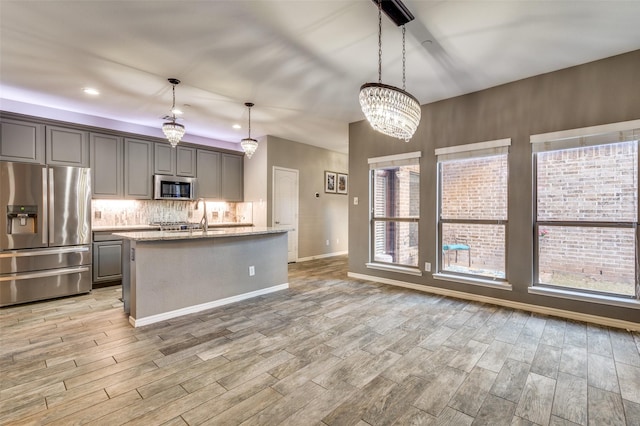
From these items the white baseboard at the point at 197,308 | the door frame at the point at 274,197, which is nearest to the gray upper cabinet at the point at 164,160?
the door frame at the point at 274,197

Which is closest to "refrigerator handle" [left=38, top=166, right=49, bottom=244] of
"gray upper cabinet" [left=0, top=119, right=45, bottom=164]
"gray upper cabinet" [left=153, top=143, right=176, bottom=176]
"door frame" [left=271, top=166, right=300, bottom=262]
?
"gray upper cabinet" [left=0, top=119, right=45, bottom=164]

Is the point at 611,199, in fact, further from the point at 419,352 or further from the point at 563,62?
the point at 419,352

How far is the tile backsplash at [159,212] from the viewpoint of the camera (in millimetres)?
5219

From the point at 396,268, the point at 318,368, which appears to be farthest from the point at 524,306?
the point at 318,368

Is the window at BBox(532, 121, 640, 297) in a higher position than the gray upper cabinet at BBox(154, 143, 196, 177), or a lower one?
lower

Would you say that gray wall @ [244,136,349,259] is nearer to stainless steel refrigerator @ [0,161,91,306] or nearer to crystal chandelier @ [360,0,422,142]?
stainless steel refrigerator @ [0,161,91,306]

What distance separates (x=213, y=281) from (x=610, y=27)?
4.72 meters

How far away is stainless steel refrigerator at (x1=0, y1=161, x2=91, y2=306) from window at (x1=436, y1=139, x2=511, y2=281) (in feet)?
17.2

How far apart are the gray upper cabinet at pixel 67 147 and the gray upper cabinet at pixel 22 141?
0.28 feet

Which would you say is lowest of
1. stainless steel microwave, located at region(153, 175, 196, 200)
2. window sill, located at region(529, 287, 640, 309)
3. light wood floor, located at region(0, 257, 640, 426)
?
light wood floor, located at region(0, 257, 640, 426)

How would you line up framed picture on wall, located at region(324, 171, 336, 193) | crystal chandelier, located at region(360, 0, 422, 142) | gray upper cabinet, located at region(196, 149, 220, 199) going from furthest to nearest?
framed picture on wall, located at region(324, 171, 336, 193)
gray upper cabinet, located at region(196, 149, 220, 199)
crystal chandelier, located at region(360, 0, 422, 142)

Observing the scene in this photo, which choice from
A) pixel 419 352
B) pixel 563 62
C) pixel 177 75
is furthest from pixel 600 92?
pixel 177 75

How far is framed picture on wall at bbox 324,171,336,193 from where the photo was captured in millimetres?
7617

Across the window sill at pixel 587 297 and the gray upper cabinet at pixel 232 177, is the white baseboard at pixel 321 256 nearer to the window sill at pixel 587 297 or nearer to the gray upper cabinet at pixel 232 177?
the gray upper cabinet at pixel 232 177
